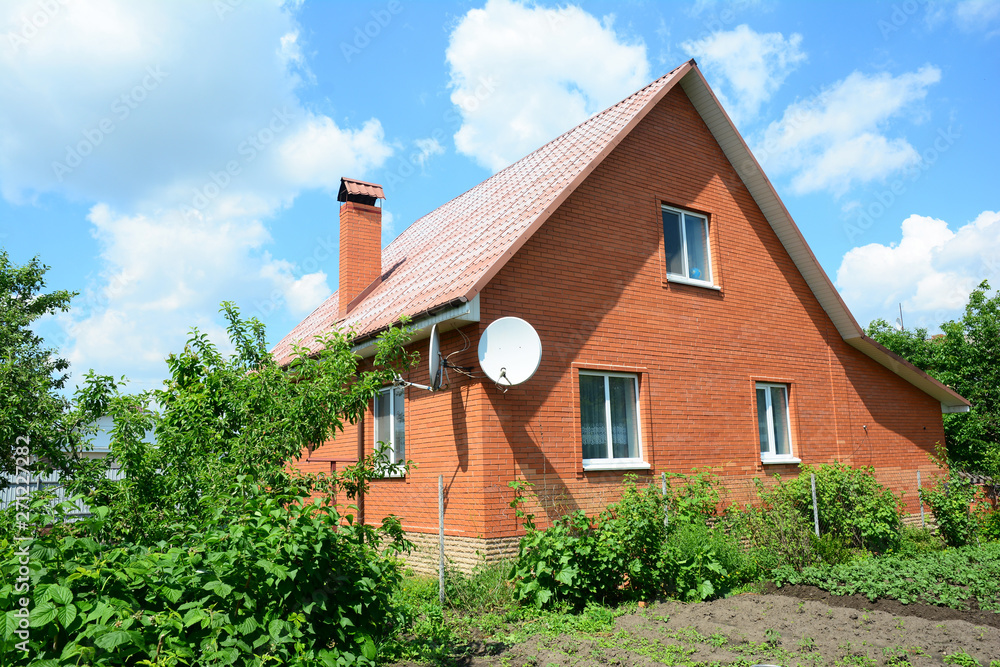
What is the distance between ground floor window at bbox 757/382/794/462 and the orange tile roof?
17.5 ft

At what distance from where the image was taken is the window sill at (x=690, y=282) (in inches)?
447

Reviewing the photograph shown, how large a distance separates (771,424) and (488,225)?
6231 millimetres

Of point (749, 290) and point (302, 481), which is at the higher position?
point (749, 290)

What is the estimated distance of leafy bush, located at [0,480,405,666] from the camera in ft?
12.7

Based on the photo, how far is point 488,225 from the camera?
11.4 m

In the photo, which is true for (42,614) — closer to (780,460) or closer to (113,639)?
(113,639)

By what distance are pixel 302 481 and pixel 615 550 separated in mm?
3743

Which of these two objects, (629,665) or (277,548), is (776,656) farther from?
(277,548)

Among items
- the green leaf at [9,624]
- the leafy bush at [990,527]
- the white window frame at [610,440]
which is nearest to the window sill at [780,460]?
the white window frame at [610,440]

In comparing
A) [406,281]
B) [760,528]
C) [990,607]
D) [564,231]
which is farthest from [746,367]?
[406,281]

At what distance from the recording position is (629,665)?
557cm

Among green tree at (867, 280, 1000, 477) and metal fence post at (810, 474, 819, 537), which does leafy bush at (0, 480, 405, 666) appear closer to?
metal fence post at (810, 474, 819, 537)

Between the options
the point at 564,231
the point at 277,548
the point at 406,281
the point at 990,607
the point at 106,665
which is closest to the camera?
the point at 106,665

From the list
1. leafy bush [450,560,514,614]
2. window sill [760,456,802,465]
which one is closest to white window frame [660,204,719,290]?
window sill [760,456,802,465]
